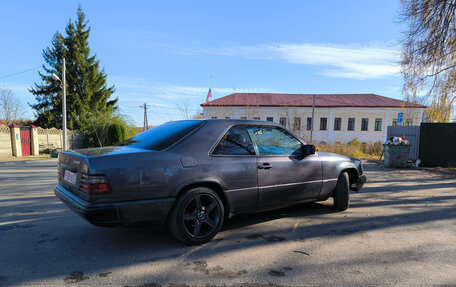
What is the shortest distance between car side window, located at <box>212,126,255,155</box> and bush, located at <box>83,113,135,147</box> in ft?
61.9

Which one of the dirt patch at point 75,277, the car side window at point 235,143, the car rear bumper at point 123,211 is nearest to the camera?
the dirt patch at point 75,277

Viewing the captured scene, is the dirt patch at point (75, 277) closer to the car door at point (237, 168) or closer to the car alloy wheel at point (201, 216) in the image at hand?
the car alloy wheel at point (201, 216)

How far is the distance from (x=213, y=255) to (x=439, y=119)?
17.1 metres

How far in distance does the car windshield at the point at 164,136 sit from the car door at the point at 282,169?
2.83ft

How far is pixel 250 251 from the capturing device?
118 inches

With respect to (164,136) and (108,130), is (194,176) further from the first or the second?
(108,130)

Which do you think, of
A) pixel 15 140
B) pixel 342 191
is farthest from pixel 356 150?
pixel 15 140

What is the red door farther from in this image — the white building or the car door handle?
the white building

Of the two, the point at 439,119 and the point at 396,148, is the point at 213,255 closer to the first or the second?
the point at 396,148

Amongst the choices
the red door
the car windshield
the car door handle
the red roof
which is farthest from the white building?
the car door handle

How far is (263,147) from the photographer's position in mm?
3721

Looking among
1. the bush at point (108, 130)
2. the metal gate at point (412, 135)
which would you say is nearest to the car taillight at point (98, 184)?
the metal gate at point (412, 135)

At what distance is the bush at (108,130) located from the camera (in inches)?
838

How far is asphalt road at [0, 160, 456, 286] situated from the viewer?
2.44 metres
